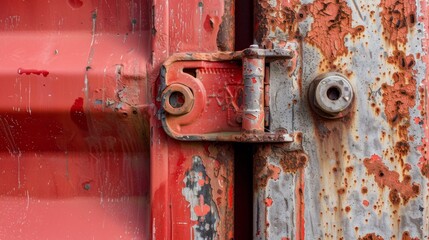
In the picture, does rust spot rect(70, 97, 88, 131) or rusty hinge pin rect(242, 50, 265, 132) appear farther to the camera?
rust spot rect(70, 97, 88, 131)

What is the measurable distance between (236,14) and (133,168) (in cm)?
42

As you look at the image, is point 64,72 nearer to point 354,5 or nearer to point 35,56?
point 35,56

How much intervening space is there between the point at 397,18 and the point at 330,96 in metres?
0.22

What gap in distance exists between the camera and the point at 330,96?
102cm

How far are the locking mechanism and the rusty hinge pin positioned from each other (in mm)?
18

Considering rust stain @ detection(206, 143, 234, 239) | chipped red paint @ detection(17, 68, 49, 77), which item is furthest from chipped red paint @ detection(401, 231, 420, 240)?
chipped red paint @ detection(17, 68, 49, 77)

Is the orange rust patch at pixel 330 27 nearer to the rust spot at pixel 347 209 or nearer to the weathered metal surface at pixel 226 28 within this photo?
the weathered metal surface at pixel 226 28

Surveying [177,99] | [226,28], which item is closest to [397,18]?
[226,28]

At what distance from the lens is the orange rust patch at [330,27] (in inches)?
40.6

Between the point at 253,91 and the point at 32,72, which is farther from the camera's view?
the point at 32,72

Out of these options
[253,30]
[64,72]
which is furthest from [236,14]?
[64,72]

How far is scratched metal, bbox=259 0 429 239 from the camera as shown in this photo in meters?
1.01

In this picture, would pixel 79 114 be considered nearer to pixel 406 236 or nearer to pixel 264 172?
pixel 264 172

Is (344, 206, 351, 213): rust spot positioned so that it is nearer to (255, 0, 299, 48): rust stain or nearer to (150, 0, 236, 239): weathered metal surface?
(150, 0, 236, 239): weathered metal surface
